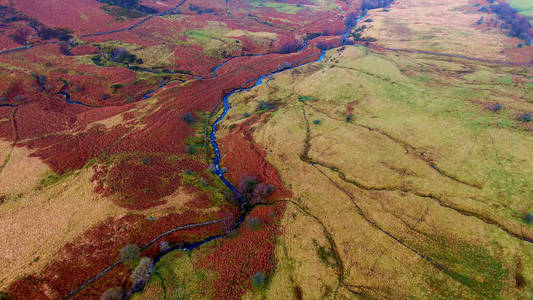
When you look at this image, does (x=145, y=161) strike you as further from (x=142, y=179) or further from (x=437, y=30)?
(x=437, y=30)

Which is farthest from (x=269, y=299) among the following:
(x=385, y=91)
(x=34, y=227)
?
(x=385, y=91)

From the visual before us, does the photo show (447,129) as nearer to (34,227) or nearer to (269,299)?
(269,299)

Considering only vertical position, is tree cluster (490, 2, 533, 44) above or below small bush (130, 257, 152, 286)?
above

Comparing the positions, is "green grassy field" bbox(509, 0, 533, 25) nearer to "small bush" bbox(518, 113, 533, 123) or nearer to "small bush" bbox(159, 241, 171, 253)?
"small bush" bbox(518, 113, 533, 123)

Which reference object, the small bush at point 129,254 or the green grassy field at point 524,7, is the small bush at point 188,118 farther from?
the green grassy field at point 524,7

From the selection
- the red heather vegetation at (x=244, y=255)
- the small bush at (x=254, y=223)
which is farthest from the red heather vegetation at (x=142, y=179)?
the small bush at (x=254, y=223)

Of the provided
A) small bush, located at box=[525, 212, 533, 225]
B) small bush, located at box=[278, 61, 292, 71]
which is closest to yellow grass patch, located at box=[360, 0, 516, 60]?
small bush, located at box=[278, 61, 292, 71]
